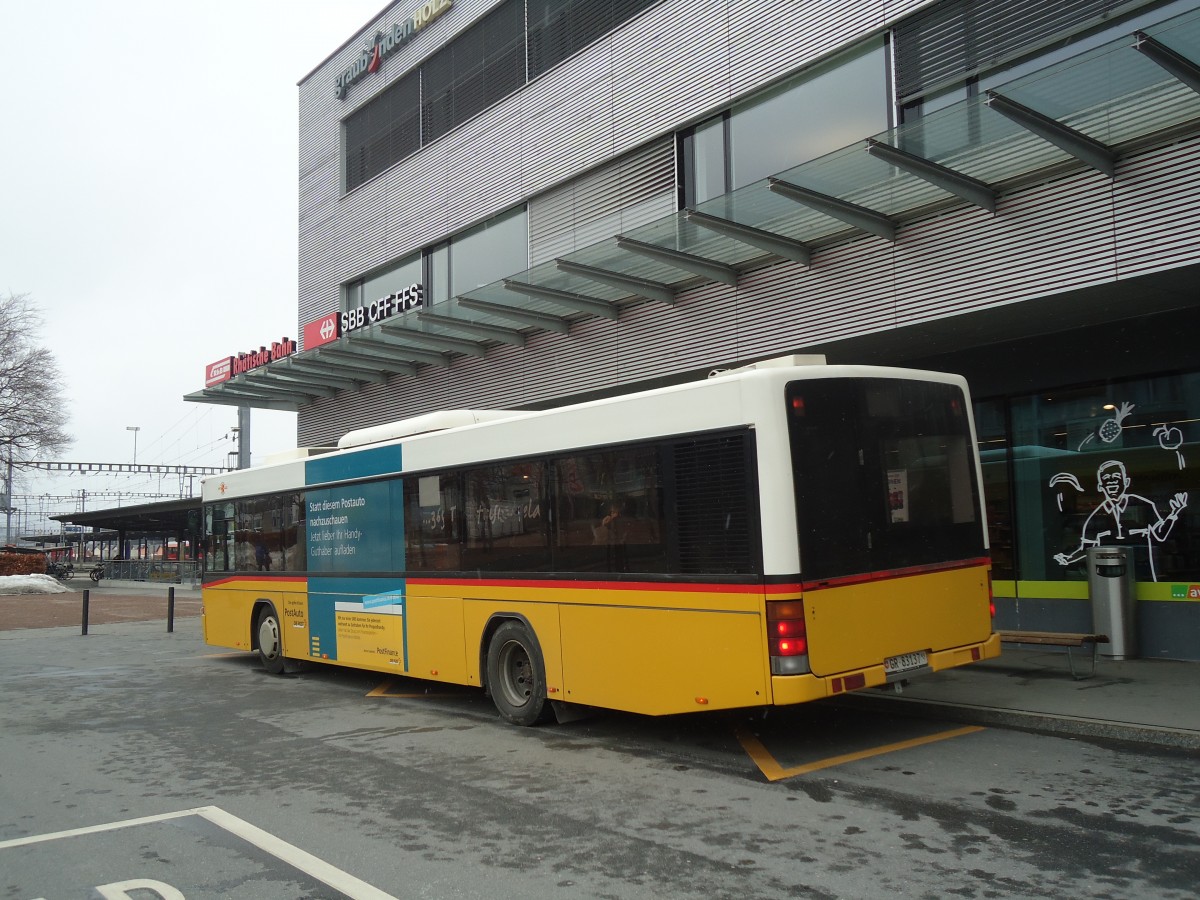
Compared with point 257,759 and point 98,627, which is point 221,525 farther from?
point 98,627

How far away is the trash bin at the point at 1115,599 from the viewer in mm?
10945

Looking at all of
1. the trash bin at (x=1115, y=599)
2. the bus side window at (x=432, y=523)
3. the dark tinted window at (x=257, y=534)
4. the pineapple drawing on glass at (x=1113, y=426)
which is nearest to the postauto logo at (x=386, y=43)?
the dark tinted window at (x=257, y=534)

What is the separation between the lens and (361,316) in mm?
22578

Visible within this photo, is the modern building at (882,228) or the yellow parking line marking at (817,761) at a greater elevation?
the modern building at (882,228)

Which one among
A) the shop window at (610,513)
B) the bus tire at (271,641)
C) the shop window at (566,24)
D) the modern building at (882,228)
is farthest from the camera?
the shop window at (566,24)

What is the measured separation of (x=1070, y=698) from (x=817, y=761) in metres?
3.02

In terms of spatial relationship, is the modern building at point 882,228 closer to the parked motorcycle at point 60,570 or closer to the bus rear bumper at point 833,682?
the bus rear bumper at point 833,682

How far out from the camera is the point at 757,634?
22.5 feet

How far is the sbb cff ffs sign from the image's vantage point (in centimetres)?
2098

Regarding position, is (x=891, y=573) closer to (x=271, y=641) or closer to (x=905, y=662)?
(x=905, y=662)

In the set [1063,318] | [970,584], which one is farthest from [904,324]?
[970,584]

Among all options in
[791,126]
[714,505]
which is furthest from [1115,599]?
[791,126]

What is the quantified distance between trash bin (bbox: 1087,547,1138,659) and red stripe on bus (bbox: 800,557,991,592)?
352 centimetres

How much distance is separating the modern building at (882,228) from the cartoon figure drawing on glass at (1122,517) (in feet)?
0.08
